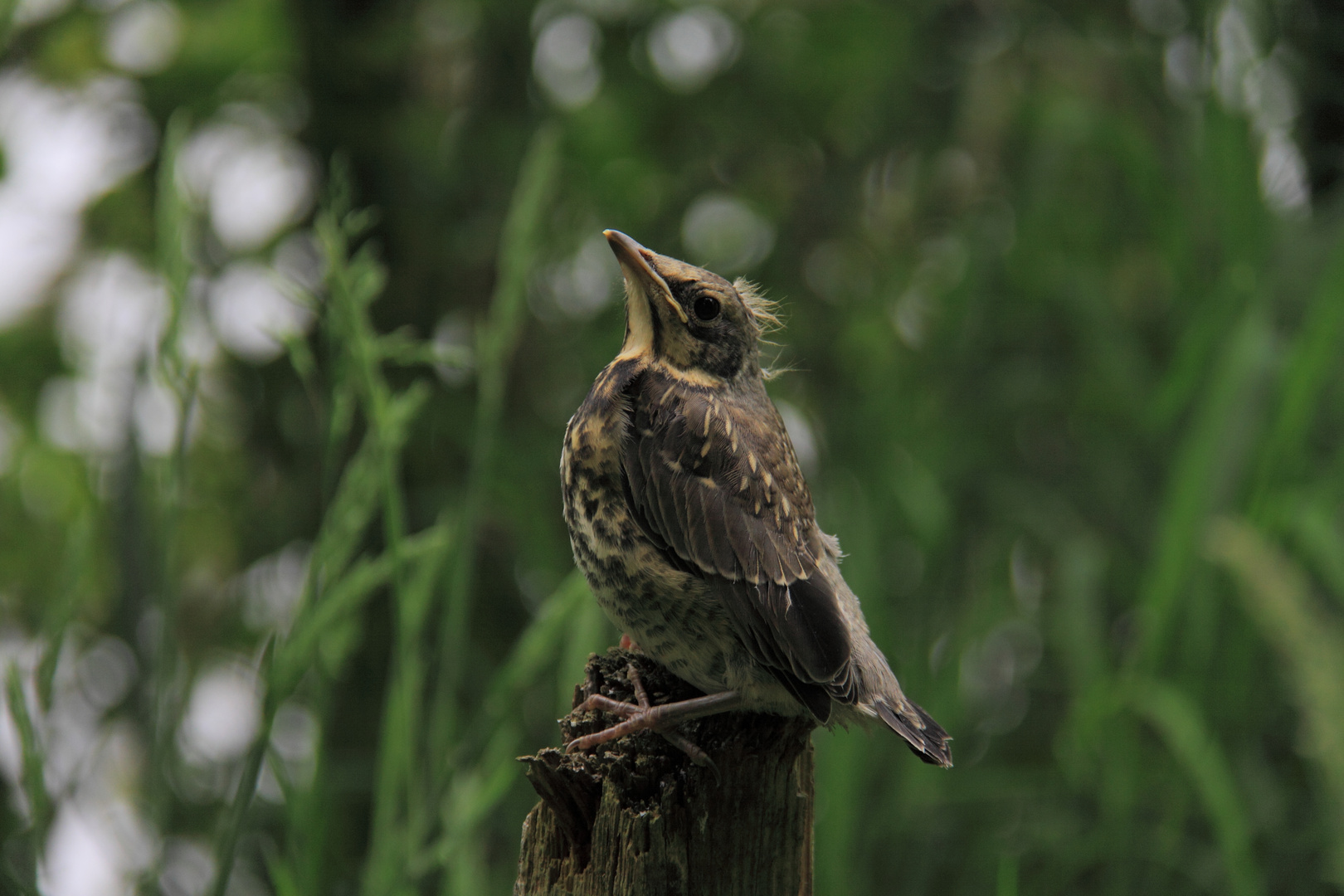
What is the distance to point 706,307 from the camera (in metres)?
2.03

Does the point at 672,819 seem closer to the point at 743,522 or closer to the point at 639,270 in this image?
the point at 743,522

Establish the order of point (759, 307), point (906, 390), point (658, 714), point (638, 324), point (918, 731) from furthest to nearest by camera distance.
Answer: point (906, 390) < point (759, 307) < point (638, 324) < point (918, 731) < point (658, 714)

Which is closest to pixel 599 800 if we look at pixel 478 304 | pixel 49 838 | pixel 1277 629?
pixel 49 838

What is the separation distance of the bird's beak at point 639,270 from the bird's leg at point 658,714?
27.4 inches

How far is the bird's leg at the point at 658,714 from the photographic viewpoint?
147 cm

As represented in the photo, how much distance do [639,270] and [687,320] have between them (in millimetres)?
129

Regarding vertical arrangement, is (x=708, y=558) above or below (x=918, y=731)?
above

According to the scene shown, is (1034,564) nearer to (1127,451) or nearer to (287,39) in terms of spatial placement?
(1127,451)

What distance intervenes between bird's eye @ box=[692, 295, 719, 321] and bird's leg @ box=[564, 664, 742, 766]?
700 millimetres

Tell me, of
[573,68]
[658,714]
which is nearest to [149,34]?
[573,68]

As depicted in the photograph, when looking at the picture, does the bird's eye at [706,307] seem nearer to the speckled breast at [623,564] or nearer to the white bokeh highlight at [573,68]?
the speckled breast at [623,564]

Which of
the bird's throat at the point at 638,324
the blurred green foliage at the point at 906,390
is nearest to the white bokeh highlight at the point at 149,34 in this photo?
the blurred green foliage at the point at 906,390

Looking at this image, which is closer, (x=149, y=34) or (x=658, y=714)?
(x=658, y=714)

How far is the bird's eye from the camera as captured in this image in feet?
6.63
